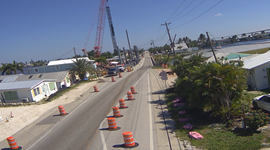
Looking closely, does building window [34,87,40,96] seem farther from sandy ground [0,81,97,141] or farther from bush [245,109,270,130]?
bush [245,109,270,130]

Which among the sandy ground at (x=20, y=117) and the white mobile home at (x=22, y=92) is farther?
the white mobile home at (x=22, y=92)

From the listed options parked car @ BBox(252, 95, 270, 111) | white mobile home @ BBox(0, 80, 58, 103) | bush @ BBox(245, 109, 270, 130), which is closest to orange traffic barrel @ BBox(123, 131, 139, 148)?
bush @ BBox(245, 109, 270, 130)

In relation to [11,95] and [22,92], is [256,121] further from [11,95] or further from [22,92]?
[11,95]

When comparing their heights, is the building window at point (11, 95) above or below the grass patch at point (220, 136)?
above

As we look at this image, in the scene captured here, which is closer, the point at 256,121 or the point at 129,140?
the point at 256,121

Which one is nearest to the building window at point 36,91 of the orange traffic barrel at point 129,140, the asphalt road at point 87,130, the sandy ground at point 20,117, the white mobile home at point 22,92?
the white mobile home at point 22,92

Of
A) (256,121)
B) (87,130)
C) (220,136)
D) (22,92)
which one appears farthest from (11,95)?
(256,121)

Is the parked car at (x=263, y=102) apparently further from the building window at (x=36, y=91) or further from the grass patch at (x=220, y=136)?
the building window at (x=36, y=91)

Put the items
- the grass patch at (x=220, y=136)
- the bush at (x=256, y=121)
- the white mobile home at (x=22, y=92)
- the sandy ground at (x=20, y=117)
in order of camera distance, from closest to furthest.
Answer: the grass patch at (x=220, y=136)
the bush at (x=256, y=121)
the sandy ground at (x=20, y=117)
the white mobile home at (x=22, y=92)

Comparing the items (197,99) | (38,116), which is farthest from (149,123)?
(38,116)

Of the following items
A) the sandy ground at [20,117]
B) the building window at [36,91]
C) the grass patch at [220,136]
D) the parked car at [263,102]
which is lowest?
the grass patch at [220,136]

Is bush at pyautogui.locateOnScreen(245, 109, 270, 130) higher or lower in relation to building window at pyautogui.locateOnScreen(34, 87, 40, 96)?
lower

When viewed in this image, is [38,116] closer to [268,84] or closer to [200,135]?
[200,135]

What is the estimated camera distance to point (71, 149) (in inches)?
476
